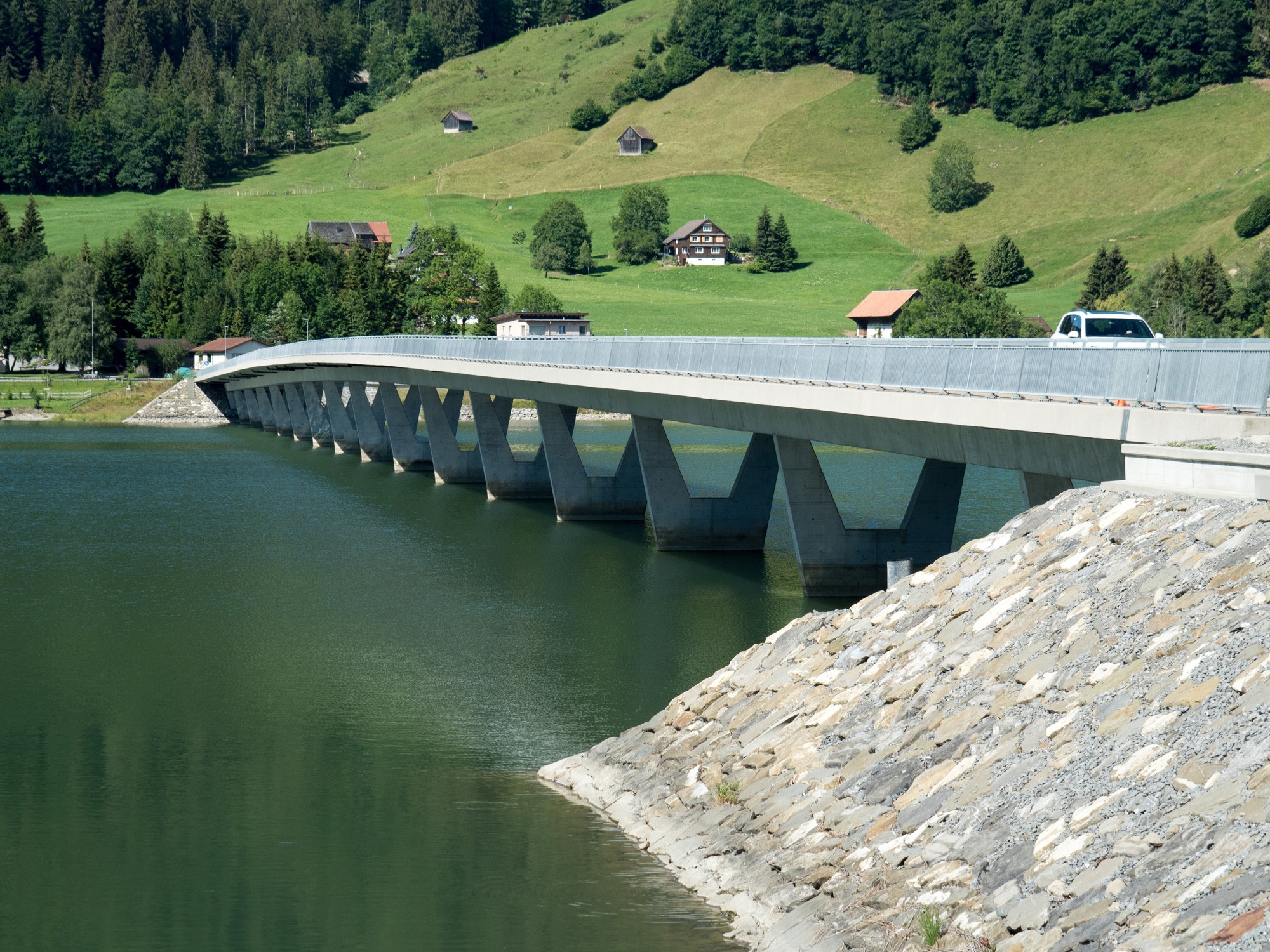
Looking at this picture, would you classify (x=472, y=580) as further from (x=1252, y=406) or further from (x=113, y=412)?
(x=113, y=412)

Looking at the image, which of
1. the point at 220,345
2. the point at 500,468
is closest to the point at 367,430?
the point at 500,468

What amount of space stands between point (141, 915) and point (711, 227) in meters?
184

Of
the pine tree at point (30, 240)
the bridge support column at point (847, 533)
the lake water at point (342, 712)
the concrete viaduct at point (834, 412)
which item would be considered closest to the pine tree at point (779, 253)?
the pine tree at point (30, 240)

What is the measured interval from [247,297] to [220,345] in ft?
54.6

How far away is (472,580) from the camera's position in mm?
42312

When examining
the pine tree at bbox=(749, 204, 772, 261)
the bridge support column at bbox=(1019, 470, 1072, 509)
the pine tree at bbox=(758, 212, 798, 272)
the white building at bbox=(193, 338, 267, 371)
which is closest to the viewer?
the bridge support column at bbox=(1019, 470, 1072, 509)

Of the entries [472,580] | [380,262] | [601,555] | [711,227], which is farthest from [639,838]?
[711,227]

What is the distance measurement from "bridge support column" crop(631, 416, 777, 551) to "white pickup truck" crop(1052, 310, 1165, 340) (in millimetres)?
13816

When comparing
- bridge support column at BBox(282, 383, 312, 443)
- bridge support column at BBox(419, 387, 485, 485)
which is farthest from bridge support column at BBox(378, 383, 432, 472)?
bridge support column at BBox(282, 383, 312, 443)

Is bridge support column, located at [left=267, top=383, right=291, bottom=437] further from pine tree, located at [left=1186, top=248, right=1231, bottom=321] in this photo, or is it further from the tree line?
pine tree, located at [left=1186, top=248, right=1231, bottom=321]

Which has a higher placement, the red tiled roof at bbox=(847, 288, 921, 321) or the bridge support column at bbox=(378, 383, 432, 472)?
the red tiled roof at bbox=(847, 288, 921, 321)

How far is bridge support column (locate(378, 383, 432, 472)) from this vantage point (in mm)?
81312

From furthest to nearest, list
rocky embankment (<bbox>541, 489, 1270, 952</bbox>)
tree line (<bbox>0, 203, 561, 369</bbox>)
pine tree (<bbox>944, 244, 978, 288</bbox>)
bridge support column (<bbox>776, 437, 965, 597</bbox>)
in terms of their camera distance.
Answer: tree line (<bbox>0, 203, 561, 369</bbox>) < pine tree (<bbox>944, 244, 978, 288</bbox>) < bridge support column (<bbox>776, 437, 965, 597</bbox>) < rocky embankment (<bbox>541, 489, 1270, 952</bbox>)

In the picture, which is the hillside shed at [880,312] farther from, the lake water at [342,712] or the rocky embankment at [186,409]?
the lake water at [342,712]
